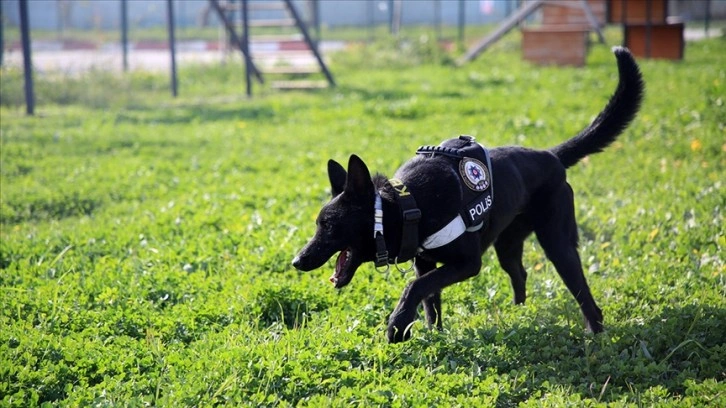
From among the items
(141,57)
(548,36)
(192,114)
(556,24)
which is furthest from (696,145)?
(141,57)

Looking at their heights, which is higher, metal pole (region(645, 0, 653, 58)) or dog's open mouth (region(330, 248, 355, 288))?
metal pole (region(645, 0, 653, 58))

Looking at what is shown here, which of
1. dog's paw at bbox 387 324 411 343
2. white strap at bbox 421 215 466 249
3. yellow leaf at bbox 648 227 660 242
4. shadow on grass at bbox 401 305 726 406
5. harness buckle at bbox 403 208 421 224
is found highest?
harness buckle at bbox 403 208 421 224

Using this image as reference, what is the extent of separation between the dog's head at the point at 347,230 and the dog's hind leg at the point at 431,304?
17.0 inches

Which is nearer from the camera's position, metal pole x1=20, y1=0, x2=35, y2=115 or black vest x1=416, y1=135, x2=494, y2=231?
black vest x1=416, y1=135, x2=494, y2=231

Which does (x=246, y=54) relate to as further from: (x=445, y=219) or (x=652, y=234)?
(x=445, y=219)

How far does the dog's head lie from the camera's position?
4027 millimetres

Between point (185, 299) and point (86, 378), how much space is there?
113 centimetres

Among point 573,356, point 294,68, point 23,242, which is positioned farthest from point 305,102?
point 573,356

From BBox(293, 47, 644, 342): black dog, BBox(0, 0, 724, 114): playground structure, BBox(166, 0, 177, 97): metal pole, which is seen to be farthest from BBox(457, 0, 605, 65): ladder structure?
BBox(293, 47, 644, 342): black dog

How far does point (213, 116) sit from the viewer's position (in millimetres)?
13305

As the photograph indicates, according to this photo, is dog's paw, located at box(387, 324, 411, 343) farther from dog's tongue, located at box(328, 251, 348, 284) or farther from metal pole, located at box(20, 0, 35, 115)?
metal pole, located at box(20, 0, 35, 115)

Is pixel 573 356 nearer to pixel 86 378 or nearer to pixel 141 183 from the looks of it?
pixel 86 378

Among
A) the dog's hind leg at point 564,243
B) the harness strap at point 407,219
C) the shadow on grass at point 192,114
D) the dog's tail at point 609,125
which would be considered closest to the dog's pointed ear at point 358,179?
the harness strap at point 407,219

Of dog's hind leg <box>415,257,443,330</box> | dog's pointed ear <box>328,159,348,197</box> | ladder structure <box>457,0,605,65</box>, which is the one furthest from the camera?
ladder structure <box>457,0,605,65</box>
